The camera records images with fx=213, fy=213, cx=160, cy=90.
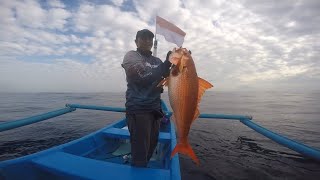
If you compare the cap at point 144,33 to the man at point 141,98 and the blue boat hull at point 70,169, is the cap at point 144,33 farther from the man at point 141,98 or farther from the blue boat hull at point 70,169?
the blue boat hull at point 70,169

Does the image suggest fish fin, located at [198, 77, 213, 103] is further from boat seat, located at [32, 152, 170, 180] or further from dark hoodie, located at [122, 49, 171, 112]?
boat seat, located at [32, 152, 170, 180]

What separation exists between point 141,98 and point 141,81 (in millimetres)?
443

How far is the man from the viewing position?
12.5 feet

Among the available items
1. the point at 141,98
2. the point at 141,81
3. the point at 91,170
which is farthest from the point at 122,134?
the point at 141,81

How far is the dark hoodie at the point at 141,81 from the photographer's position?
372 centimetres

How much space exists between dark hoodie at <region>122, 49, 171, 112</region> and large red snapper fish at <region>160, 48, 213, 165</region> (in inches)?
28.1

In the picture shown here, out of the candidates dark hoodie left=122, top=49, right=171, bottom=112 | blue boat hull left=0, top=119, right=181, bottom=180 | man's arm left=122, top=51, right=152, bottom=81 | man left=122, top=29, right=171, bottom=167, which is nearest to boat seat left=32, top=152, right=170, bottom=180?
blue boat hull left=0, top=119, right=181, bottom=180

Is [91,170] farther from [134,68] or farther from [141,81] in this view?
[134,68]

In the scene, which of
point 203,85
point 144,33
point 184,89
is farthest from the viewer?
point 144,33

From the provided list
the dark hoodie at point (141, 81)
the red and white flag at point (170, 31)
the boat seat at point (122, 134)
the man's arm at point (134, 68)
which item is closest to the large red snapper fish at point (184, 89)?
the dark hoodie at point (141, 81)

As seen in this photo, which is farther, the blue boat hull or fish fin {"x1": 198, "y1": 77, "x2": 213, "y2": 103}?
the blue boat hull

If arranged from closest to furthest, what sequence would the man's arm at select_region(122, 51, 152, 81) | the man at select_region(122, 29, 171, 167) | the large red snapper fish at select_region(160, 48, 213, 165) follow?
the large red snapper fish at select_region(160, 48, 213, 165)
the man's arm at select_region(122, 51, 152, 81)
the man at select_region(122, 29, 171, 167)

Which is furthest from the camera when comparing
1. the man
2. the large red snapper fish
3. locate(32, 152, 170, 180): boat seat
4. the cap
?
the cap

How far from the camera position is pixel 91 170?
4.12m
